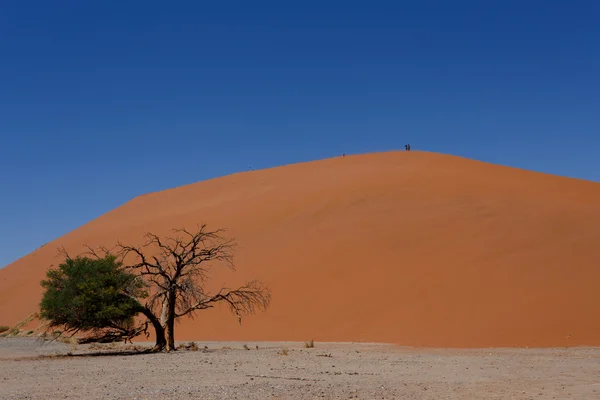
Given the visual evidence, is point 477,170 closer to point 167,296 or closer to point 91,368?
point 167,296

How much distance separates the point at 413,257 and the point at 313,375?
1654cm

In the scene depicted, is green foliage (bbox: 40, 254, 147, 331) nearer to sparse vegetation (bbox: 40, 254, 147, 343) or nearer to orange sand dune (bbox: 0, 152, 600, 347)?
sparse vegetation (bbox: 40, 254, 147, 343)

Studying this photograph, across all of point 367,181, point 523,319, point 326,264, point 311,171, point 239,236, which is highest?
point 311,171

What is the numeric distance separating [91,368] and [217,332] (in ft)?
42.3

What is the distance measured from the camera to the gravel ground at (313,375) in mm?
10961

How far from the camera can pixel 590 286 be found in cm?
2442

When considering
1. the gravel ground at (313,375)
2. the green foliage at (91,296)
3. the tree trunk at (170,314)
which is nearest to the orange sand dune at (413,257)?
the gravel ground at (313,375)

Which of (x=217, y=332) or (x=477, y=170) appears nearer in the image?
(x=217, y=332)

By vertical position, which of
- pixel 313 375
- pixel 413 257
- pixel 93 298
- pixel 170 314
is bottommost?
pixel 313 375

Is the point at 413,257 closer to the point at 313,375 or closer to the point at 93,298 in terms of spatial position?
the point at 93,298

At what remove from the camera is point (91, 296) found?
803 inches

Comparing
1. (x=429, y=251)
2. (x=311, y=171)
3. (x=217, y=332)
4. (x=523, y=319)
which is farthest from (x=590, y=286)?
(x=311, y=171)

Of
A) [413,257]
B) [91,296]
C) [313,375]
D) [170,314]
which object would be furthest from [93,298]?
[413,257]

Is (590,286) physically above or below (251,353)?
above
